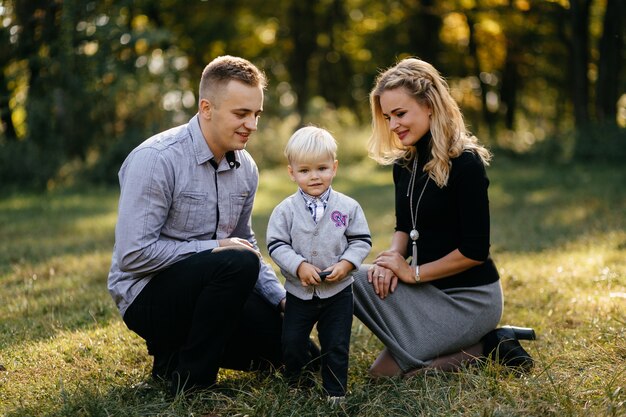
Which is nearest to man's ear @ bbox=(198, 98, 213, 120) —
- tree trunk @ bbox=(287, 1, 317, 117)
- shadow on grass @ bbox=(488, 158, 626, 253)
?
shadow on grass @ bbox=(488, 158, 626, 253)

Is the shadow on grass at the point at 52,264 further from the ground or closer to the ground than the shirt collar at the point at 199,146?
closer to the ground

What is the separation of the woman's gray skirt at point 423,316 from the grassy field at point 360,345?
0.22 m

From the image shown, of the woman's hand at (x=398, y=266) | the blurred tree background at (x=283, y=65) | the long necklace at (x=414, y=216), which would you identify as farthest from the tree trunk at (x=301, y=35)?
the woman's hand at (x=398, y=266)

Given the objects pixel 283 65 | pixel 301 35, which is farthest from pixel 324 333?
pixel 283 65

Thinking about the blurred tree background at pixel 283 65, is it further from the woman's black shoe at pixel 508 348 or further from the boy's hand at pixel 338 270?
the woman's black shoe at pixel 508 348

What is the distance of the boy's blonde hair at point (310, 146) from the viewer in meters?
3.63

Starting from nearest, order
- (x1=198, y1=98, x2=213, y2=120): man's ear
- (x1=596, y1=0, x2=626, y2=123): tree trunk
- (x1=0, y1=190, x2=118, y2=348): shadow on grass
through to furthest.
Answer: (x1=198, y1=98, x2=213, y2=120): man's ear → (x1=0, y1=190, x2=118, y2=348): shadow on grass → (x1=596, y1=0, x2=626, y2=123): tree trunk

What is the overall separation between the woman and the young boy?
33 cm

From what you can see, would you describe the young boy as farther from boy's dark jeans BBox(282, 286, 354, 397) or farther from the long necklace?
the long necklace

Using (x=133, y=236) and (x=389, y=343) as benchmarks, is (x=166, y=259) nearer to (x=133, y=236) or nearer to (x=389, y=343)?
(x=133, y=236)

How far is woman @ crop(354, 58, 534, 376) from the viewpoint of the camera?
390cm

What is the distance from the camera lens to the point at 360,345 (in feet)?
15.2

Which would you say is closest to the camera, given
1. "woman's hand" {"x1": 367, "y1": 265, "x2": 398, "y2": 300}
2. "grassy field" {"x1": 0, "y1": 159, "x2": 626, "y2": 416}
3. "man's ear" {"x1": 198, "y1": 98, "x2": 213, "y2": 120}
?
"grassy field" {"x1": 0, "y1": 159, "x2": 626, "y2": 416}

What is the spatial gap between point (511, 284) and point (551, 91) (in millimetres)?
27197
